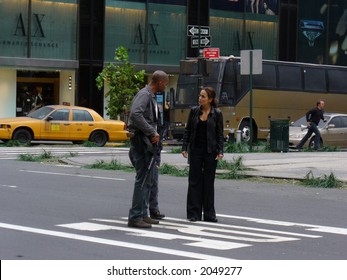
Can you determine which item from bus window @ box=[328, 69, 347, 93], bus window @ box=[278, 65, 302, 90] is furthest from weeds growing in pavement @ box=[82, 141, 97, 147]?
bus window @ box=[328, 69, 347, 93]

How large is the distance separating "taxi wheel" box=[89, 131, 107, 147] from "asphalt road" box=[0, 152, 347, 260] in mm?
14098

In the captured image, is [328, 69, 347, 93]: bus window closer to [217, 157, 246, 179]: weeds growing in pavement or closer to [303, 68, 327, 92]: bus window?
[303, 68, 327, 92]: bus window

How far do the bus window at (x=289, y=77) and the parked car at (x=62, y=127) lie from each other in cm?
793

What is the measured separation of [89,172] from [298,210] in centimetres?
732

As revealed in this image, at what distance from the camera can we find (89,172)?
59.5 feet

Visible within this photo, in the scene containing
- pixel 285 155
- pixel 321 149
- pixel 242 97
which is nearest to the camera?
pixel 285 155

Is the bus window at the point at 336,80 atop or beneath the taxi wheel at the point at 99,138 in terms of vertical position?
atop

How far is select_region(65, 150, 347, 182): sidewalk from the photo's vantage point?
17.2 meters

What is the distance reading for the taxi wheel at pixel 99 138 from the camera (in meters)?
30.3

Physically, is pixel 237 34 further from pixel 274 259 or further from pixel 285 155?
pixel 274 259

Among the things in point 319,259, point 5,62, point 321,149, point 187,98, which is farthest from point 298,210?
point 5,62

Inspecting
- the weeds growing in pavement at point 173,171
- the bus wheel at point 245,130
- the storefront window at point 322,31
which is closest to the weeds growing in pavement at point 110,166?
the weeds growing in pavement at point 173,171

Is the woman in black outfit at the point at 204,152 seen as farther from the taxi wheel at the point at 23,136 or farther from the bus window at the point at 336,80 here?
the bus window at the point at 336,80

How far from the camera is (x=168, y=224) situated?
1019 cm
